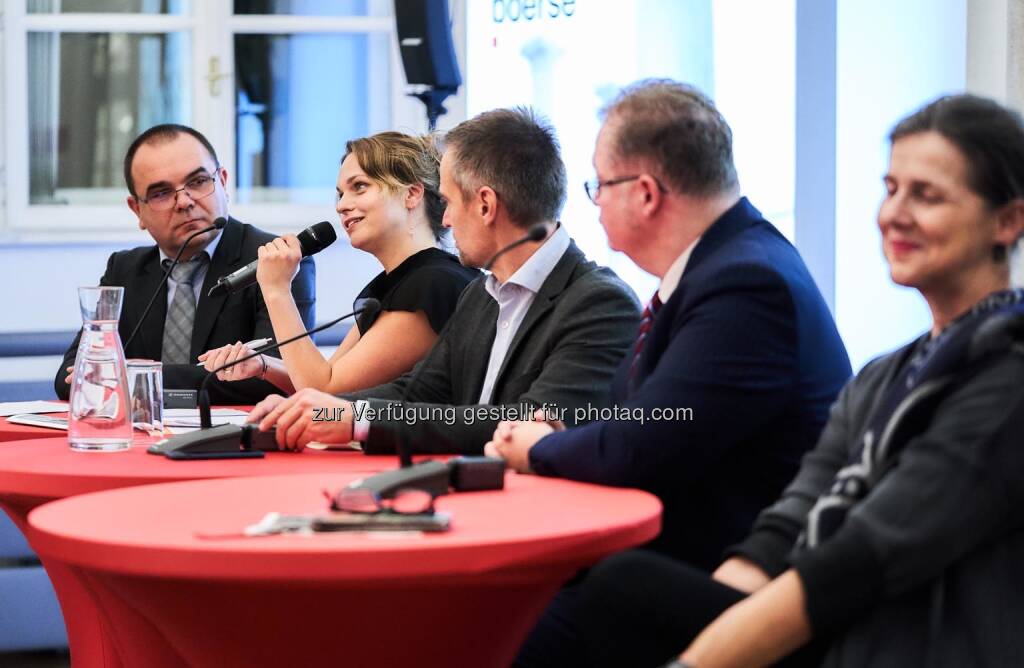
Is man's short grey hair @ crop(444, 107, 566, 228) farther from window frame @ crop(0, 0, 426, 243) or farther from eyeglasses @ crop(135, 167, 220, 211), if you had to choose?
window frame @ crop(0, 0, 426, 243)

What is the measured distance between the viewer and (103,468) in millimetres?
1946

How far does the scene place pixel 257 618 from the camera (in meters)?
1.48

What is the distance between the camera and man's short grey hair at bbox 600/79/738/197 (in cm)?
197

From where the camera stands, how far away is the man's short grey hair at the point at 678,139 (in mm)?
1968

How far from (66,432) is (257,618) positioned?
118cm

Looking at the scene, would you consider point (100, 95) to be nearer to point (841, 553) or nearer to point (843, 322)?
point (843, 322)

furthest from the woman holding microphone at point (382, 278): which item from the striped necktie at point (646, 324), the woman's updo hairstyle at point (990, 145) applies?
the woman's updo hairstyle at point (990, 145)

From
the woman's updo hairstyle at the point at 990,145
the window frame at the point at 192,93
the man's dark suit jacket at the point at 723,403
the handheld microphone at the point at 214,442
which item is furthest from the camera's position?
the window frame at the point at 192,93

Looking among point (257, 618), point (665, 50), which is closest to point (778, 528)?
point (257, 618)

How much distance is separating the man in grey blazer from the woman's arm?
833 millimetres

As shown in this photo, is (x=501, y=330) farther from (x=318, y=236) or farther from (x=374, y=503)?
(x=374, y=503)

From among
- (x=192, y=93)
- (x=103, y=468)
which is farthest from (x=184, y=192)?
(x=192, y=93)

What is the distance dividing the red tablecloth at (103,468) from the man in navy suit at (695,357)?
0.96ft

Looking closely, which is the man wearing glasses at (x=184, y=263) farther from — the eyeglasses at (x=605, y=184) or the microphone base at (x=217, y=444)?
the eyeglasses at (x=605, y=184)
